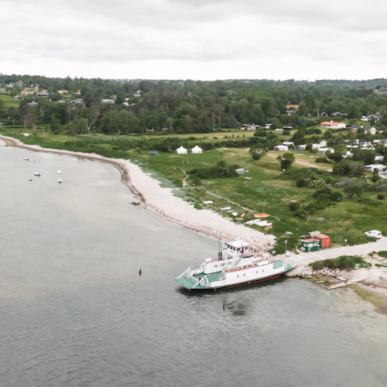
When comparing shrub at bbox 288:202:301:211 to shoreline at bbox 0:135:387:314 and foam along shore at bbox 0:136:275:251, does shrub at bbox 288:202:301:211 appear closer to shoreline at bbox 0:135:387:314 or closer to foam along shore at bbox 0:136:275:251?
shoreline at bbox 0:135:387:314

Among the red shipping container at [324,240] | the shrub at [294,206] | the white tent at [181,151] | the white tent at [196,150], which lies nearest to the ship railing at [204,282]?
the red shipping container at [324,240]

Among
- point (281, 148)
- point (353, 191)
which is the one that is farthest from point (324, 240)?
point (281, 148)

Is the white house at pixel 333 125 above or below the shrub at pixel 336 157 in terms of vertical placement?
above

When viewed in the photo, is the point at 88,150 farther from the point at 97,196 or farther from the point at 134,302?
the point at 134,302

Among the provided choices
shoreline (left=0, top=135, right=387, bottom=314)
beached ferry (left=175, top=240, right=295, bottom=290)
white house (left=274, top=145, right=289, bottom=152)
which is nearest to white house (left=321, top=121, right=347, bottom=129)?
white house (left=274, top=145, right=289, bottom=152)

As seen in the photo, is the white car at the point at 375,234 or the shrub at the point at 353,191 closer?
the white car at the point at 375,234

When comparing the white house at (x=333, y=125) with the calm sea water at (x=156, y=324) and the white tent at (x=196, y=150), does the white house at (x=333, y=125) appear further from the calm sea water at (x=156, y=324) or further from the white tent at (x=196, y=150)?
the calm sea water at (x=156, y=324)
